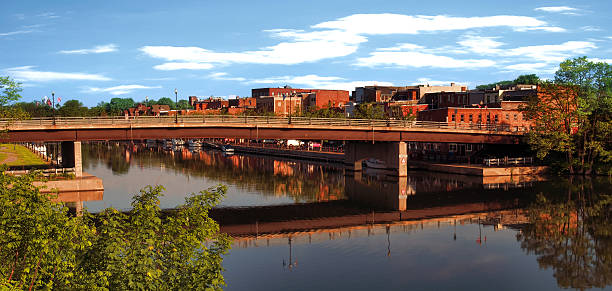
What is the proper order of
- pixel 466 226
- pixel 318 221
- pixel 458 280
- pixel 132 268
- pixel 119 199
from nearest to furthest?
pixel 132 268 → pixel 458 280 → pixel 466 226 → pixel 318 221 → pixel 119 199

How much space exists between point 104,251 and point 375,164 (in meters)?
76.5

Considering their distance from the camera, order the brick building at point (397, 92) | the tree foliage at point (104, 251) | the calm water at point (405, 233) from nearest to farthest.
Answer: the tree foliage at point (104, 251) → the calm water at point (405, 233) → the brick building at point (397, 92)

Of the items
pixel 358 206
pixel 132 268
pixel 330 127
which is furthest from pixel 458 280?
pixel 330 127

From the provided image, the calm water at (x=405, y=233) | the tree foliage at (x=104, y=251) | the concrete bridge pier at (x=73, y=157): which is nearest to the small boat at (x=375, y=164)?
the calm water at (x=405, y=233)

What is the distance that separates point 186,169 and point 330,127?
107 ft

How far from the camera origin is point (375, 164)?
91562mm

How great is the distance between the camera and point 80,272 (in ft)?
53.5

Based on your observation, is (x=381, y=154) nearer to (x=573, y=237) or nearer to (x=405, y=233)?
(x=405, y=233)

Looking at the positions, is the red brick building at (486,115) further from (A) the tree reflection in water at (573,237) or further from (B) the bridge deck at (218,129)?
(A) the tree reflection in water at (573,237)

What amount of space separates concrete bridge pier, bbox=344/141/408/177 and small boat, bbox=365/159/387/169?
2026 millimetres

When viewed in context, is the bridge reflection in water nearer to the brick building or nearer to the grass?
the grass

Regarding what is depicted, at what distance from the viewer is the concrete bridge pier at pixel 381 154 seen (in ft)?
262

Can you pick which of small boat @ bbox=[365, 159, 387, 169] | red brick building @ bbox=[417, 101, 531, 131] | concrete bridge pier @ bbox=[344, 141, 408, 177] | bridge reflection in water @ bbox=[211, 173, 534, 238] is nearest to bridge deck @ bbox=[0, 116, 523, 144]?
concrete bridge pier @ bbox=[344, 141, 408, 177]

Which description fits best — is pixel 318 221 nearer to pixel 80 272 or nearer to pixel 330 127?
pixel 330 127
